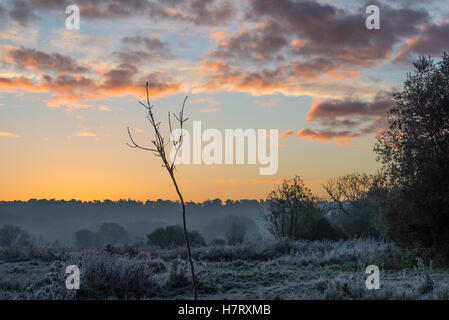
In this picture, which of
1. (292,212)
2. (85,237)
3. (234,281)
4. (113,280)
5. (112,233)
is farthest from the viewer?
(112,233)

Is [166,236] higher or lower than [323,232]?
lower

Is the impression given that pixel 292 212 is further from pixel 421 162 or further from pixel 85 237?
pixel 85 237

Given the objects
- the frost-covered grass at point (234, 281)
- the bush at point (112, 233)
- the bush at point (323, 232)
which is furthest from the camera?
the bush at point (112, 233)

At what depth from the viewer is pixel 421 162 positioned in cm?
1898

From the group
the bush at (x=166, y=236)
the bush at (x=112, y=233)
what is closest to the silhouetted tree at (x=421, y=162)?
the bush at (x=166, y=236)

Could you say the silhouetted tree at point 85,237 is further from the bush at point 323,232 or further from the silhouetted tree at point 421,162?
the silhouetted tree at point 421,162

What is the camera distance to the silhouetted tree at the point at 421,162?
61.1ft

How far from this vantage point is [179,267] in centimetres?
1341

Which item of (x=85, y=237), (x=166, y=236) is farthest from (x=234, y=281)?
(x=85, y=237)

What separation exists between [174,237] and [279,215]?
15116mm

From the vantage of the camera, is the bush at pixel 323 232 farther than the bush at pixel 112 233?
No

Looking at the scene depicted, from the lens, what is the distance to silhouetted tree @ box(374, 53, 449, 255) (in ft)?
61.1

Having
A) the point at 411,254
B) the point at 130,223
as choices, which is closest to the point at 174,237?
the point at 411,254
